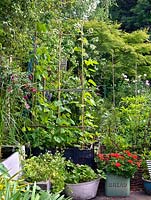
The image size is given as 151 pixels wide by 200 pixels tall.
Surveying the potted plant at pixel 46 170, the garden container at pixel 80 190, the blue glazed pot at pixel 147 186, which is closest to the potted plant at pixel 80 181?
the garden container at pixel 80 190

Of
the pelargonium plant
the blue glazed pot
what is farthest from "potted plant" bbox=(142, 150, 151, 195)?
the pelargonium plant

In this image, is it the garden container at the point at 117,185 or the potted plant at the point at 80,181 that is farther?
the garden container at the point at 117,185

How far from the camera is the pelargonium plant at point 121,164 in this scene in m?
3.70

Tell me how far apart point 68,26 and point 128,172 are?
191 cm

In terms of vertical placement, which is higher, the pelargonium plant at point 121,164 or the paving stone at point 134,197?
the pelargonium plant at point 121,164

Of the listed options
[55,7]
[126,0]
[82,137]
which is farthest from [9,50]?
[126,0]

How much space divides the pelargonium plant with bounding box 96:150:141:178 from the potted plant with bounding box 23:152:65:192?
1.58 ft

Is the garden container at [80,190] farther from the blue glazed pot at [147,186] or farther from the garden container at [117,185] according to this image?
the blue glazed pot at [147,186]

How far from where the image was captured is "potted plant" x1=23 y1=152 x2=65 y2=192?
322cm

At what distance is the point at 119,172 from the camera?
12.2 feet

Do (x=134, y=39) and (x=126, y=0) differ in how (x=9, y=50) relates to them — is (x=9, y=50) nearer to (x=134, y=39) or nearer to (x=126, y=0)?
(x=134, y=39)

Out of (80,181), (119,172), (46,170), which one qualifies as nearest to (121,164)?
(119,172)

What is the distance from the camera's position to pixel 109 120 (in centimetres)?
449

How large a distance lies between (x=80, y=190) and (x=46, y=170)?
462 millimetres
